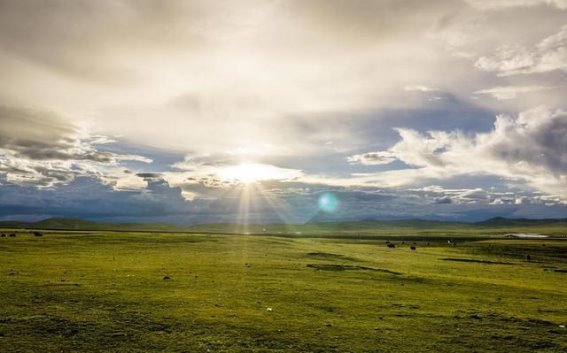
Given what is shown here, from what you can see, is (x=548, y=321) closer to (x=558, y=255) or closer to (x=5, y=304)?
(x=5, y=304)

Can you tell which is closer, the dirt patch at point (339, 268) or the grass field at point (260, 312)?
the grass field at point (260, 312)

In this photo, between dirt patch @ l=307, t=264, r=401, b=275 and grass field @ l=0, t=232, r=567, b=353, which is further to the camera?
dirt patch @ l=307, t=264, r=401, b=275

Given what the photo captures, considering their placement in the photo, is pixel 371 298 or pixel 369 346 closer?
pixel 369 346

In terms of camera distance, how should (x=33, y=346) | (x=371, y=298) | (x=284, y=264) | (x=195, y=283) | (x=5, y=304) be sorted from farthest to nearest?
(x=284, y=264) → (x=195, y=283) → (x=371, y=298) → (x=5, y=304) → (x=33, y=346)

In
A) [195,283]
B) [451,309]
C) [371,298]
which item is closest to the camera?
[451,309]

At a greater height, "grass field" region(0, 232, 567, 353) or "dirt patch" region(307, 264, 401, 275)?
"grass field" region(0, 232, 567, 353)

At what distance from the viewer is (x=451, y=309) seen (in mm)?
32250

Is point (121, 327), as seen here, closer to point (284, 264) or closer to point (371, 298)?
point (371, 298)

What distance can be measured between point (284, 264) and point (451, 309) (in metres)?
28.9

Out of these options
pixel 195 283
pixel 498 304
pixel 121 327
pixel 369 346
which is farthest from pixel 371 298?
pixel 121 327

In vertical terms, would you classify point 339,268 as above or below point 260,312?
below

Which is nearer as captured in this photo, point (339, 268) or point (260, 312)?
point (260, 312)

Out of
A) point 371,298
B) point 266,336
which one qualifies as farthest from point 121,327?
point 371,298

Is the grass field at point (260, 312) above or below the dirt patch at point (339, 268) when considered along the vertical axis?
above
